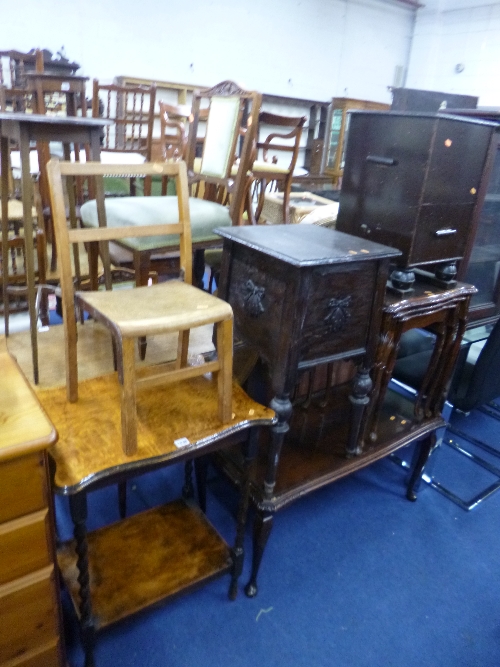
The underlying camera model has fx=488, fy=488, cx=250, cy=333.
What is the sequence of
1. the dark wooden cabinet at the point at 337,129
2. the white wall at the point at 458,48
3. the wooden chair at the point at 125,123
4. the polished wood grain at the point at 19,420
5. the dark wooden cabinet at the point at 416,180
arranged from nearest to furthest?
the polished wood grain at the point at 19,420 < the dark wooden cabinet at the point at 416,180 < the wooden chair at the point at 125,123 < the white wall at the point at 458,48 < the dark wooden cabinet at the point at 337,129

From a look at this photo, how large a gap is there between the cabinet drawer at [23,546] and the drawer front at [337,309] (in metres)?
0.68

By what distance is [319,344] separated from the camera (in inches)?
48.9

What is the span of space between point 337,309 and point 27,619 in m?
0.94

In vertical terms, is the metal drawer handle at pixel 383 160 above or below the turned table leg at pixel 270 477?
above

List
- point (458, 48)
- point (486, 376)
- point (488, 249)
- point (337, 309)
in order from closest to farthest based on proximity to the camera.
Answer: point (337, 309)
point (486, 376)
point (488, 249)
point (458, 48)

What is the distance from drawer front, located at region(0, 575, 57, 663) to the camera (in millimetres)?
926

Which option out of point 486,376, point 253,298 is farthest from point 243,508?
point 486,376

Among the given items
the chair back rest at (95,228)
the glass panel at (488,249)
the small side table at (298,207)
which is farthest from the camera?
the small side table at (298,207)

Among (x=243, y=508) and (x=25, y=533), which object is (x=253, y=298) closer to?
(x=243, y=508)

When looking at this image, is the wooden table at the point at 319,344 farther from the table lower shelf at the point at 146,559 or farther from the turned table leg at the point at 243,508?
the table lower shelf at the point at 146,559

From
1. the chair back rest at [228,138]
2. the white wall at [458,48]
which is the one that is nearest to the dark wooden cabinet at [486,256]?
the chair back rest at [228,138]

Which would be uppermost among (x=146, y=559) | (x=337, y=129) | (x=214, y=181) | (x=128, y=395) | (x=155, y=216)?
(x=337, y=129)

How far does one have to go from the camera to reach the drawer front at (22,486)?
2.69 feet

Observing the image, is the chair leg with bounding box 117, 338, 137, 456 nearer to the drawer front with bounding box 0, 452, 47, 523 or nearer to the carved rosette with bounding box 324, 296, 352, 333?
the drawer front with bounding box 0, 452, 47, 523
